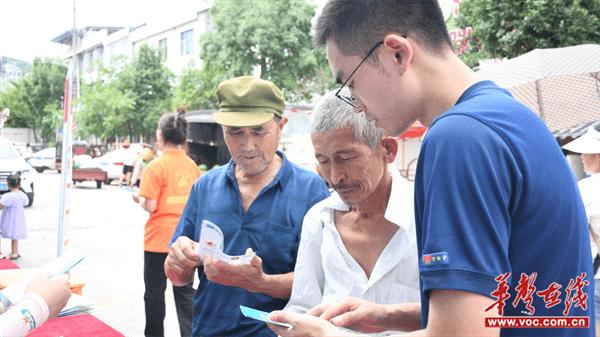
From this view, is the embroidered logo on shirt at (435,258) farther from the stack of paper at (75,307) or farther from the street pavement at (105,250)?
the stack of paper at (75,307)

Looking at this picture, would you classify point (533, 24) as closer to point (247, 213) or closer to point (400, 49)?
point (247, 213)

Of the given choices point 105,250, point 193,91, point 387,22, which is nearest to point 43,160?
point 193,91

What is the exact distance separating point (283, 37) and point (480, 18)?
38.6 feet

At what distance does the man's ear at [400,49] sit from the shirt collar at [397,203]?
722 mm

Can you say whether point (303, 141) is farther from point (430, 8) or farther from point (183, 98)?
point (430, 8)

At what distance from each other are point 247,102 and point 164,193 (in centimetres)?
230

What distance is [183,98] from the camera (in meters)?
26.2

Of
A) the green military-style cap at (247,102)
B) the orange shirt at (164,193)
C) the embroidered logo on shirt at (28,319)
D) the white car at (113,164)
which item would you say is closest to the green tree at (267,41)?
the white car at (113,164)

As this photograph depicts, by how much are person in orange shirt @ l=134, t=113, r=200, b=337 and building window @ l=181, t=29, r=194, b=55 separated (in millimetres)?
29383

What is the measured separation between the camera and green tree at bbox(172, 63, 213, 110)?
2612cm

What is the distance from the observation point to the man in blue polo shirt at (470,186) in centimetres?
93

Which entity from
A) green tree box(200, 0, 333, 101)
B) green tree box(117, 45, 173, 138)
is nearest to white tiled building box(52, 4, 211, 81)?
green tree box(117, 45, 173, 138)

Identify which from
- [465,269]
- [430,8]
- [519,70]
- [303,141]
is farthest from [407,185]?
[303,141]

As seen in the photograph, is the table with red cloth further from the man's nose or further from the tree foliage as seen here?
the tree foliage
